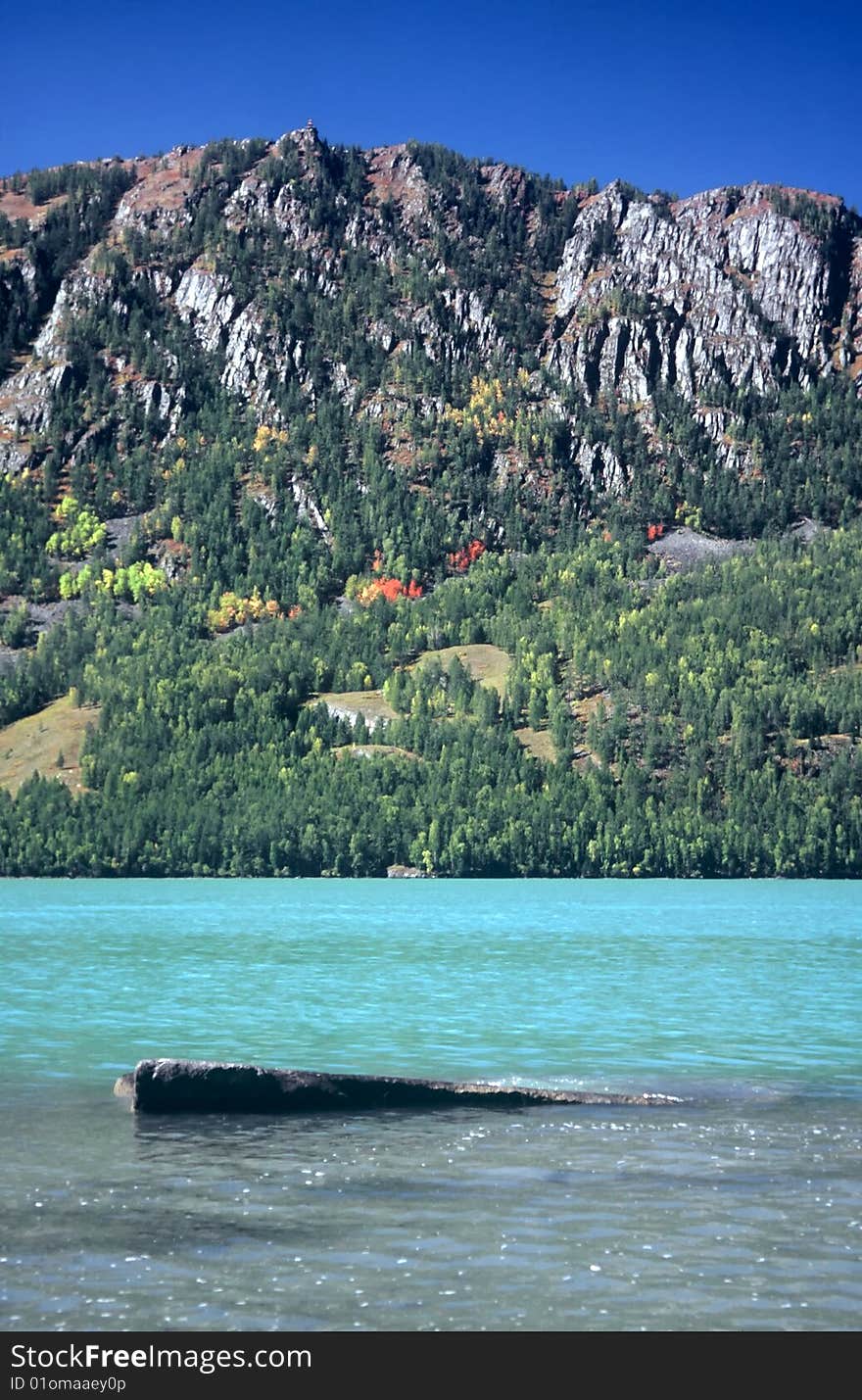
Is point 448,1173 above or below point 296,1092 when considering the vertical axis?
below

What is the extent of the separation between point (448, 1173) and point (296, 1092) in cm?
837

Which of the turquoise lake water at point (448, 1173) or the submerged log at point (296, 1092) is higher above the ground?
the submerged log at point (296, 1092)

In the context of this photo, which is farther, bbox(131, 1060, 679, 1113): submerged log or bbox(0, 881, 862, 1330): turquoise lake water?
bbox(131, 1060, 679, 1113): submerged log

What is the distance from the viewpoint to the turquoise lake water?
23344mm

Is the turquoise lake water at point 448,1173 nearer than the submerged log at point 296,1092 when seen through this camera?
Yes

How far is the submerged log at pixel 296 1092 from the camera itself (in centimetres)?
3894

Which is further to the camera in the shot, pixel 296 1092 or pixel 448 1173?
pixel 296 1092

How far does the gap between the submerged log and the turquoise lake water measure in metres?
1.06

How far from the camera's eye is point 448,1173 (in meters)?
31.8

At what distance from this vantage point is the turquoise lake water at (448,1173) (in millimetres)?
23344

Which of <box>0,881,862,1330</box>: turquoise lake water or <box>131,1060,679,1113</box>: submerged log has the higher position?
<box>131,1060,679,1113</box>: submerged log

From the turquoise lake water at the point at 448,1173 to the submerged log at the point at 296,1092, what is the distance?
106 centimetres
